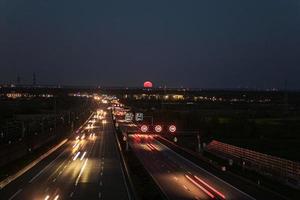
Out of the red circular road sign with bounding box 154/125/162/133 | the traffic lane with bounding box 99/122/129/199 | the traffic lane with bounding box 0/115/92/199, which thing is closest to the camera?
the traffic lane with bounding box 99/122/129/199

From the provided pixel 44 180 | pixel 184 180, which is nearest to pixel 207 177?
pixel 184 180

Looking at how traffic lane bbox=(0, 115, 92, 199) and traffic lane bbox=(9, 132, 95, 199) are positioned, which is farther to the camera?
traffic lane bbox=(0, 115, 92, 199)

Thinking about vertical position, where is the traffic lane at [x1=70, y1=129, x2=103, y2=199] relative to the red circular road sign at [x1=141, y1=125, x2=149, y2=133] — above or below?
below

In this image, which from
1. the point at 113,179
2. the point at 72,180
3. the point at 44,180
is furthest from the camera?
the point at 113,179

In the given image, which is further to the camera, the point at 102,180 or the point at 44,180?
the point at 44,180

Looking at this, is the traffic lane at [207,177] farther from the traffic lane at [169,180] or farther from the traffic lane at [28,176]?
the traffic lane at [28,176]

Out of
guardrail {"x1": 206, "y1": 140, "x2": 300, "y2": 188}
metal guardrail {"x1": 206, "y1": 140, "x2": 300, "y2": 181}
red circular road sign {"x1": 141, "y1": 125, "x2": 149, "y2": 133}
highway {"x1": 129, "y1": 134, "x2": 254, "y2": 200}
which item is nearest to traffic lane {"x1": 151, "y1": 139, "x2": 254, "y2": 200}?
highway {"x1": 129, "y1": 134, "x2": 254, "y2": 200}

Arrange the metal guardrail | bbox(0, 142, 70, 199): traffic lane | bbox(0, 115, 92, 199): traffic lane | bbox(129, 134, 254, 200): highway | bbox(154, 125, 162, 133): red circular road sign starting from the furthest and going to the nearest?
1. bbox(154, 125, 162, 133): red circular road sign
2. the metal guardrail
3. bbox(0, 142, 70, 199): traffic lane
4. bbox(0, 115, 92, 199): traffic lane
5. bbox(129, 134, 254, 200): highway

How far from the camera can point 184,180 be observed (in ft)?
146

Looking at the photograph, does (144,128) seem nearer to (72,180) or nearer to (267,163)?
(72,180)

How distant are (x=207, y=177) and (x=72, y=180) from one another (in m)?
11.8

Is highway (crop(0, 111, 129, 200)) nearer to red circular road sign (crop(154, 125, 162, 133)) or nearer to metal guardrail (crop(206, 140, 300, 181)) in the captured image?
red circular road sign (crop(154, 125, 162, 133))

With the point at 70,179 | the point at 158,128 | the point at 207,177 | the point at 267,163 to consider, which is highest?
the point at 158,128

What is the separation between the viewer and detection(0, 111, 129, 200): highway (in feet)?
120
